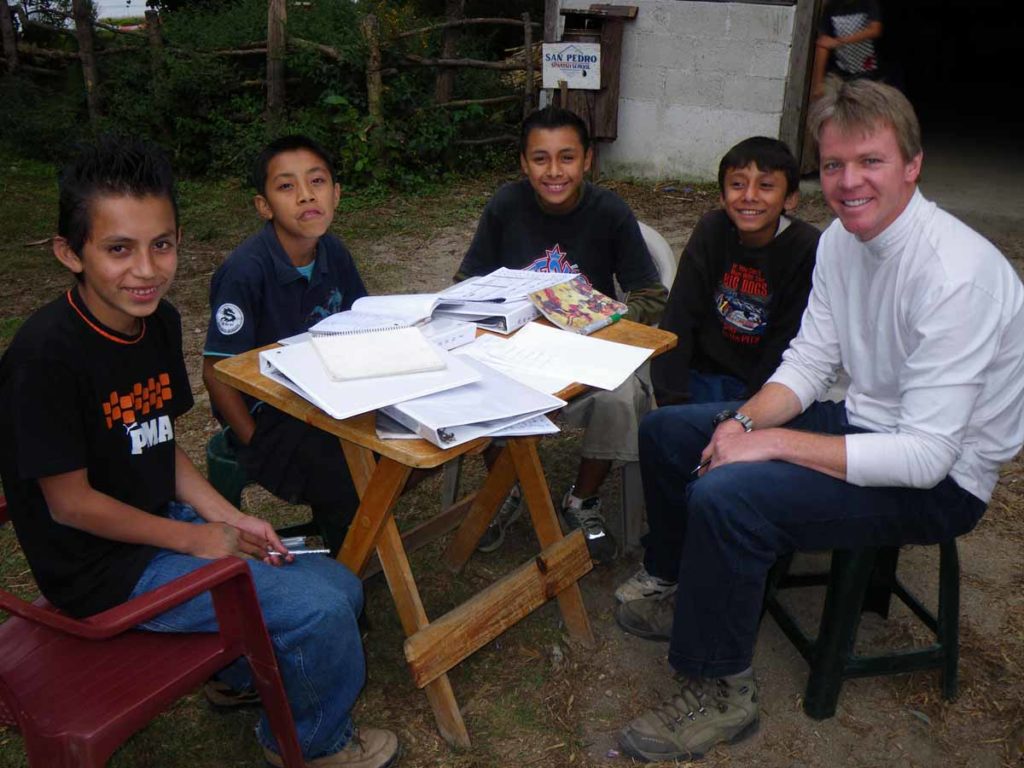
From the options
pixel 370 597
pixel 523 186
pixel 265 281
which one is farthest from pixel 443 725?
pixel 523 186

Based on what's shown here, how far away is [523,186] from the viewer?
3.30m

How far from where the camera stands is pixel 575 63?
755 cm

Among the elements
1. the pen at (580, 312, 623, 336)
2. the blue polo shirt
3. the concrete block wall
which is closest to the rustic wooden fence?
the concrete block wall

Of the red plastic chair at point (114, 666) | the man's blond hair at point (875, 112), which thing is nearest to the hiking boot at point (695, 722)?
the red plastic chair at point (114, 666)

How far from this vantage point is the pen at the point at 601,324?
246cm

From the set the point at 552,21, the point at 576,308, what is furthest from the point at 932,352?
the point at 552,21

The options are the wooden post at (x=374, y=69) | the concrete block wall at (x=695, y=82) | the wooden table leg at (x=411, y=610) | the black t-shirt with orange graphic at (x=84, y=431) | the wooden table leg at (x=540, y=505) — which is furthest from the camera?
the wooden post at (x=374, y=69)

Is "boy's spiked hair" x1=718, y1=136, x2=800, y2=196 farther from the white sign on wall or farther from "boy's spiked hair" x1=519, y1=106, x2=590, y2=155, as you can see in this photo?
the white sign on wall

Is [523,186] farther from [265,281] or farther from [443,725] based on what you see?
[443,725]

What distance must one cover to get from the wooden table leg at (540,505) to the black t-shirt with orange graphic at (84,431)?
0.95 m

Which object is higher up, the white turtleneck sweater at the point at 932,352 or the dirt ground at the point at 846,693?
the white turtleneck sweater at the point at 932,352

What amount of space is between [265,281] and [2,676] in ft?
4.15

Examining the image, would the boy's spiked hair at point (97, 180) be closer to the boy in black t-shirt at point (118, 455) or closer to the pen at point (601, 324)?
the boy in black t-shirt at point (118, 455)

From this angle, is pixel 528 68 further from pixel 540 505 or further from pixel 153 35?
pixel 540 505
